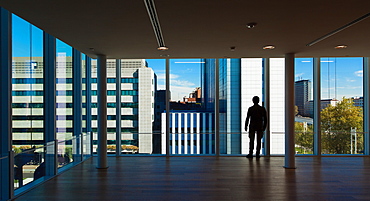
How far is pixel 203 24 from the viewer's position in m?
4.07

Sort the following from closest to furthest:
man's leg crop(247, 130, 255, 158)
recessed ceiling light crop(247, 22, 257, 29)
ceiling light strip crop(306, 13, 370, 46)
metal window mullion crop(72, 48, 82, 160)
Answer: ceiling light strip crop(306, 13, 370, 46)
recessed ceiling light crop(247, 22, 257, 29)
metal window mullion crop(72, 48, 82, 160)
man's leg crop(247, 130, 255, 158)

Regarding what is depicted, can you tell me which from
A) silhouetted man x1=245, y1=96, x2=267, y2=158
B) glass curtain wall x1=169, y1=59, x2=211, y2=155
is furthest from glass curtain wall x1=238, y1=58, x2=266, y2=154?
glass curtain wall x1=169, y1=59, x2=211, y2=155

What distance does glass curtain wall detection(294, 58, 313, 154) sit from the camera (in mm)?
8008

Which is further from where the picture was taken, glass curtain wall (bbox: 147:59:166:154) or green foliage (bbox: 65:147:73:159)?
glass curtain wall (bbox: 147:59:166:154)

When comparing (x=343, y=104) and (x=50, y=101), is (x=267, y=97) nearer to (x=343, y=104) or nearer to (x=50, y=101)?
(x=343, y=104)

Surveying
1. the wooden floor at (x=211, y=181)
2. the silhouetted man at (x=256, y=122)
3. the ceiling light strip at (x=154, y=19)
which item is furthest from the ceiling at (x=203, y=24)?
the wooden floor at (x=211, y=181)

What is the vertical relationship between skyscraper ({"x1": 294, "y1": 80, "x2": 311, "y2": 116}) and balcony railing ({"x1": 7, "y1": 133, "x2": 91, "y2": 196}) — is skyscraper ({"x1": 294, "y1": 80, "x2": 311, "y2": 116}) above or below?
above

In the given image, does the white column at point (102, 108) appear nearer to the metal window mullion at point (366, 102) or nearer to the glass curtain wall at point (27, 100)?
the glass curtain wall at point (27, 100)

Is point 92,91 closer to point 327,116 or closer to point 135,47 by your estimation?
point 135,47

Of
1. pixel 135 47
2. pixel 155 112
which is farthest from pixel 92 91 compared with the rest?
pixel 135 47

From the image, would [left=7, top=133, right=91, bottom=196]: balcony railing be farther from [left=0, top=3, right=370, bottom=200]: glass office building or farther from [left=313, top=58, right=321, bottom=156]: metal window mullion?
[left=313, top=58, right=321, bottom=156]: metal window mullion

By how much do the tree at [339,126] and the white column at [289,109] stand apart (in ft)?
7.08

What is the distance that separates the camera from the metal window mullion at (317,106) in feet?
26.0

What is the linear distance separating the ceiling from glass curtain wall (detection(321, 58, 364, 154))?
2.04 meters
